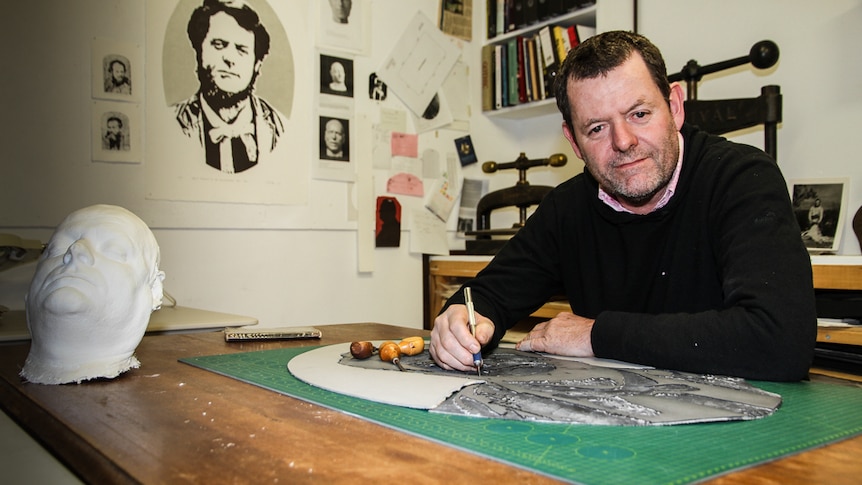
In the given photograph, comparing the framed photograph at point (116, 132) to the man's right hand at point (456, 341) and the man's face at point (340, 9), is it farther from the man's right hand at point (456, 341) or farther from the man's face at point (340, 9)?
the man's right hand at point (456, 341)

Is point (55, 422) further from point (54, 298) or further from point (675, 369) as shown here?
point (675, 369)

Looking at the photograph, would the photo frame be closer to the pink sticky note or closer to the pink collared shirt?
the pink sticky note

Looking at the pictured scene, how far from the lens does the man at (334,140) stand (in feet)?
8.31

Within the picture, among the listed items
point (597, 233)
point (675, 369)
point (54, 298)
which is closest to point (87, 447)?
point (54, 298)

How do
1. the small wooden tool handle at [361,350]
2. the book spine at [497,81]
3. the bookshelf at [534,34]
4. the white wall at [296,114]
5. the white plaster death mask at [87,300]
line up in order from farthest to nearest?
the book spine at [497,81]
the bookshelf at [534,34]
the white wall at [296,114]
the small wooden tool handle at [361,350]
the white plaster death mask at [87,300]

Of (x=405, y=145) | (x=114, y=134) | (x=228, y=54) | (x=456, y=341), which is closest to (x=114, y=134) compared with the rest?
(x=114, y=134)

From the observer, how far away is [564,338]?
119cm

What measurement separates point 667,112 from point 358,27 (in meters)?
1.61

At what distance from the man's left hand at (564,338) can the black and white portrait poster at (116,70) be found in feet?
4.98

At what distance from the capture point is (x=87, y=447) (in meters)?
0.65

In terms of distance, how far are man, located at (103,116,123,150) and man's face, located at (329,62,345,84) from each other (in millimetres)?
792

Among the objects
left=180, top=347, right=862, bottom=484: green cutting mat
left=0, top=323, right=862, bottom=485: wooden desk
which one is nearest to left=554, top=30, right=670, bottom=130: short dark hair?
left=180, top=347, right=862, bottom=484: green cutting mat

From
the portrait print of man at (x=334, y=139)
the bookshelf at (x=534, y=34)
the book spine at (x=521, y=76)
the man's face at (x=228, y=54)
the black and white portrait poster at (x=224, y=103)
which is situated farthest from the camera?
the book spine at (x=521, y=76)

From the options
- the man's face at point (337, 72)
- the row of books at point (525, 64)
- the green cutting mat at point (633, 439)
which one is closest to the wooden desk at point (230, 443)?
the green cutting mat at point (633, 439)
